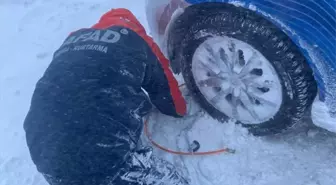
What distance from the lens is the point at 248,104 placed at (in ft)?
7.71

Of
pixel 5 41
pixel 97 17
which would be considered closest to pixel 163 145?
pixel 97 17

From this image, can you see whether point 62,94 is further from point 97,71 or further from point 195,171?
point 195,171

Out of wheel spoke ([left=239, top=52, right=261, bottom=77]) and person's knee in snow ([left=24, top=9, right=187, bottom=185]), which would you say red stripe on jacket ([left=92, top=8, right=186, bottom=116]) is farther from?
wheel spoke ([left=239, top=52, right=261, bottom=77])

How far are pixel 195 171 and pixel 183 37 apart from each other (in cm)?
89

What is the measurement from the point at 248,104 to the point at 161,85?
23.0 inches

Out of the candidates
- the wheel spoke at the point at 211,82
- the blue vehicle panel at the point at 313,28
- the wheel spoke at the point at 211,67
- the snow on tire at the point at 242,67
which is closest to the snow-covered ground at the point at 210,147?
the snow on tire at the point at 242,67

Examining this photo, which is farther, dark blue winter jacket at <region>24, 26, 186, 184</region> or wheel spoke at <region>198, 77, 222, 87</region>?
wheel spoke at <region>198, 77, 222, 87</region>

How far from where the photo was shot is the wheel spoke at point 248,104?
233 centimetres

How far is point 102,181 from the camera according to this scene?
1.86 m

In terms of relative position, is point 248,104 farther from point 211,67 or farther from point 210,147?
point 210,147

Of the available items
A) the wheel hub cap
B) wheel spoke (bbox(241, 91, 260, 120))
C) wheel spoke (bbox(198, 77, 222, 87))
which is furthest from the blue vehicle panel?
wheel spoke (bbox(198, 77, 222, 87))

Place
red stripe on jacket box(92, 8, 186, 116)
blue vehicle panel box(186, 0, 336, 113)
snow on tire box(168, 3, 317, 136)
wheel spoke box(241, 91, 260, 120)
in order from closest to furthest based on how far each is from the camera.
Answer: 1. blue vehicle panel box(186, 0, 336, 113)
2. snow on tire box(168, 3, 317, 136)
3. wheel spoke box(241, 91, 260, 120)
4. red stripe on jacket box(92, 8, 186, 116)

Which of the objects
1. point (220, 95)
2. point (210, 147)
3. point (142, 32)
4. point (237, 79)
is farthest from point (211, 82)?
point (142, 32)

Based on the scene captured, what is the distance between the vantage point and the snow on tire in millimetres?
2018
